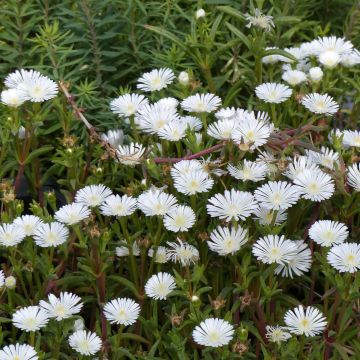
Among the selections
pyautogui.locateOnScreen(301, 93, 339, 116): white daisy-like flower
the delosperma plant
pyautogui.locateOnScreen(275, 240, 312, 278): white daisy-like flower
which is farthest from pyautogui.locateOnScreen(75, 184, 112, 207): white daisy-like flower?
pyautogui.locateOnScreen(301, 93, 339, 116): white daisy-like flower

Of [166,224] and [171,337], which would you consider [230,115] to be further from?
[171,337]

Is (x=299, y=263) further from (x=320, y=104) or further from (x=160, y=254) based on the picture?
(x=320, y=104)

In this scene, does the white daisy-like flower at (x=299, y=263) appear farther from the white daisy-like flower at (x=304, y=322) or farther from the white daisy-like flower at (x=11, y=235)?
the white daisy-like flower at (x=11, y=235)

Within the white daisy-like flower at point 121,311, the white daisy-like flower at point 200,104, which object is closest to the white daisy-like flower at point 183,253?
the white daisy-like flower at point 121,311

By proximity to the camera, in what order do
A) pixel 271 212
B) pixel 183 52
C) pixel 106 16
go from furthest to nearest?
pixel 106 16, pixel 183 52, pixel 271 212

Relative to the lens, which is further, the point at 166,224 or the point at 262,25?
the point at 262,25

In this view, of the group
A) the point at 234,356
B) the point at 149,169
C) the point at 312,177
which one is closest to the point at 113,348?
the point at 234,356

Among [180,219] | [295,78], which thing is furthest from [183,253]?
[295,78]
